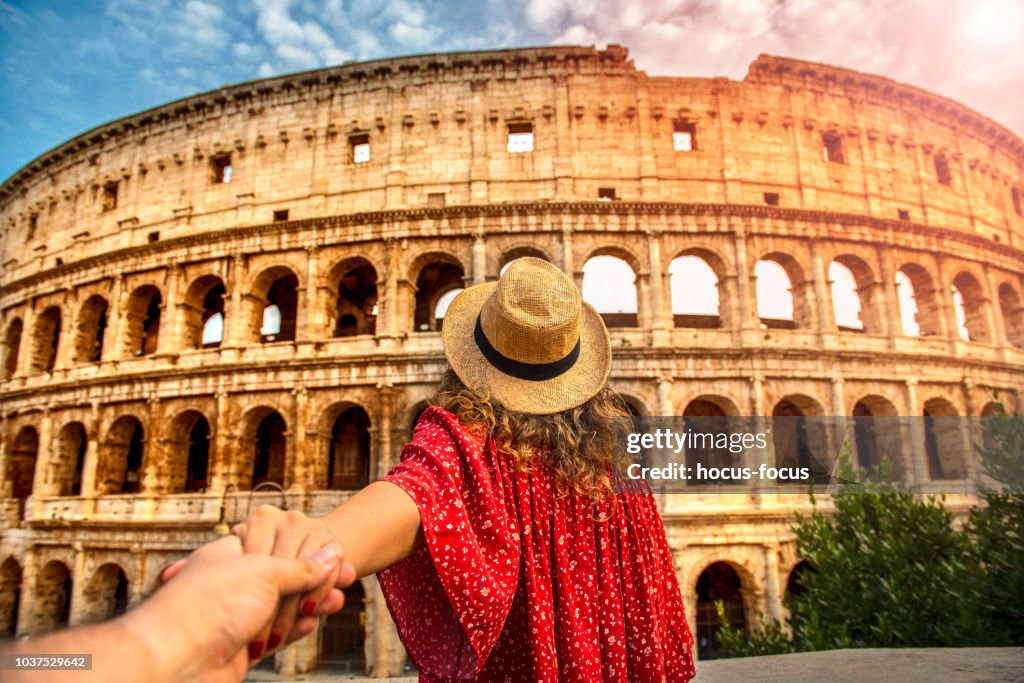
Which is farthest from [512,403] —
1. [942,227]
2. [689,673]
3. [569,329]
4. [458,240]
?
[942,227]

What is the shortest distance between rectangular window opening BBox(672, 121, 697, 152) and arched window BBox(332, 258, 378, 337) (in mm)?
9874

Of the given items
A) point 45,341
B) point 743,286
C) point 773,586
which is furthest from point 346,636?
point 45,341

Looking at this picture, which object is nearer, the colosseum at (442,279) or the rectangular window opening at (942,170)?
the colosseum at (442,279)

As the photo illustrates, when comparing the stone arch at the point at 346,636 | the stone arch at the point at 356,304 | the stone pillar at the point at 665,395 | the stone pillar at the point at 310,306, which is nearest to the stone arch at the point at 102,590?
the stone arch at the point at 346,636

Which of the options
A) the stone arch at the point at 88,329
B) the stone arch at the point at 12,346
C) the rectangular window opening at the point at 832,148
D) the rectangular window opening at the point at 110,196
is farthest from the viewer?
the stone arch at the point at 12,346

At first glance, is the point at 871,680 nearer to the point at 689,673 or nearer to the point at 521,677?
the point at 689,673

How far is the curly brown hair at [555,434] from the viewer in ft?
5.85

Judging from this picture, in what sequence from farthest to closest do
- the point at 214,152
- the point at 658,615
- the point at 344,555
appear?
the point at 214,152 → the point at 658,615 → the point at 344,555

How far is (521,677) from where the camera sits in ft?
5.88

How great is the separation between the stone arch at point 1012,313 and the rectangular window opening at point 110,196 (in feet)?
92.1

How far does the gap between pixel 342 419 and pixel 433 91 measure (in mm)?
9769

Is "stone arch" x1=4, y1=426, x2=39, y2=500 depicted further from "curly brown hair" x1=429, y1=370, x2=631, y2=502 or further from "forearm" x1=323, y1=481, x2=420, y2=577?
"forearm" x1=323, y1=481, x2=420, y2=577

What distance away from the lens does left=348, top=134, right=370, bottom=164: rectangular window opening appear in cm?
1603

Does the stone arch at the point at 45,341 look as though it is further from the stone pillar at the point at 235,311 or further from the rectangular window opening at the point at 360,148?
the rectangular window opening at the point at 360,148
